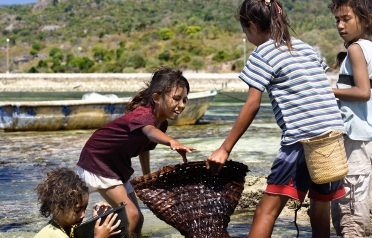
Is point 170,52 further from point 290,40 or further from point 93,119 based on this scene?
point 290,40

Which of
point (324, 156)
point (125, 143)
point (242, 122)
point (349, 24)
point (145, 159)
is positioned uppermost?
point (349, 24)

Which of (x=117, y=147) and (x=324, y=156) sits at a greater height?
(x=324, y=156)

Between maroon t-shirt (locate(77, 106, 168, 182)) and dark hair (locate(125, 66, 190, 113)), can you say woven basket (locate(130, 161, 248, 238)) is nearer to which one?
maroon t-shirt (locate(77, 106, 168, 182))

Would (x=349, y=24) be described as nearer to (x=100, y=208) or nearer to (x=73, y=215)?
(x=100, y=208)

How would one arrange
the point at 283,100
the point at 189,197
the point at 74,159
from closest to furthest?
the point at 283,100, the point at 189,197, the point at 74,159

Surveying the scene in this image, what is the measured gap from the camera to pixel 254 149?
37.4 ft

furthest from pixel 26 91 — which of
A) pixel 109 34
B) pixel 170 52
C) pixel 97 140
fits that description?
pixel 97 140

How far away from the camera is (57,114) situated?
15250 millimetres

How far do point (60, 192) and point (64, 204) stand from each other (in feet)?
0.21

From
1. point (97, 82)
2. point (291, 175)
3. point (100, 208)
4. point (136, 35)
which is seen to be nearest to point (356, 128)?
point (291, 175)

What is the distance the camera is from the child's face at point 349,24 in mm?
4176

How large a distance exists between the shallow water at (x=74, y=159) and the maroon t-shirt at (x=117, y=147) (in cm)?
121

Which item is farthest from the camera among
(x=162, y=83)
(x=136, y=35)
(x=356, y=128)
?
(x=136, y=35)

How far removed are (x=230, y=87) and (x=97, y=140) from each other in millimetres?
48760
